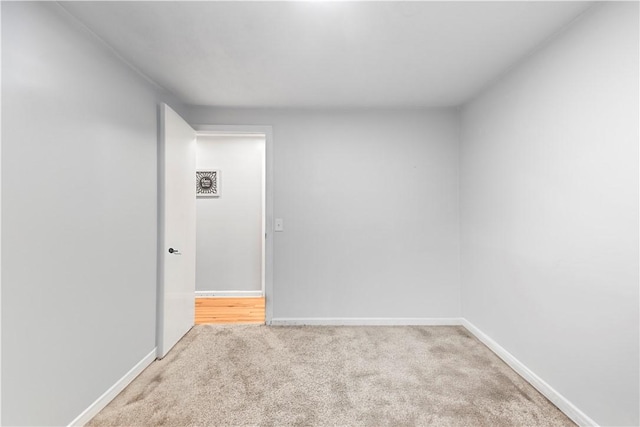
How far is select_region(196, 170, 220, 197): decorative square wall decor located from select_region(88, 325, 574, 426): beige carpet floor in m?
2.10

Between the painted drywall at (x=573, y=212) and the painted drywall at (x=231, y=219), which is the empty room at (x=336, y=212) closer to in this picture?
the painted drywall at (x=573, y=212)

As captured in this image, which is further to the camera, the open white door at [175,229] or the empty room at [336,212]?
the open white door at [175,229]

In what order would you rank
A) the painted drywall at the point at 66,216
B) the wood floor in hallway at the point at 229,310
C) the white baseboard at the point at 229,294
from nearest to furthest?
the painted drywall at the point at 66,216 → the wood floor in hallway at the point at 229,310 → the white baseboard at the point at 229,294

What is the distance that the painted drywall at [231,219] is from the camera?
4148 millimetres

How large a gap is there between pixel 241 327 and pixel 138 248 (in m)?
1.42

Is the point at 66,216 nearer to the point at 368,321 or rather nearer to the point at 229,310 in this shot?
the point at 229,310

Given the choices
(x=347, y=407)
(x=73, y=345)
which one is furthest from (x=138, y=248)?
(x=347, y=407)

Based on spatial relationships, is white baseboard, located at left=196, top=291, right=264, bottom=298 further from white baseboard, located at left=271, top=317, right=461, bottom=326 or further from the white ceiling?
the white ceiling

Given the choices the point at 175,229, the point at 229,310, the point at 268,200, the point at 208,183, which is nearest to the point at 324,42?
the point at 268,200

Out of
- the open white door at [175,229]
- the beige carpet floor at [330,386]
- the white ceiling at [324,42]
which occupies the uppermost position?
the white ceiling at [324,42]

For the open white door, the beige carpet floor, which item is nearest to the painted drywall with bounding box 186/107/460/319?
the beige carpet floor

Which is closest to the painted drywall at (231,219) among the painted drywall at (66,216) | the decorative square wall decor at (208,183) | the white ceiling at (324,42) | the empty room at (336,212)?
the decorative square wall decor at (208,183)

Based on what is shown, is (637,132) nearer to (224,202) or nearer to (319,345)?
(319,345)

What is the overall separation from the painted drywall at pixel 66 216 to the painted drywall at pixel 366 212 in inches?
54.6
